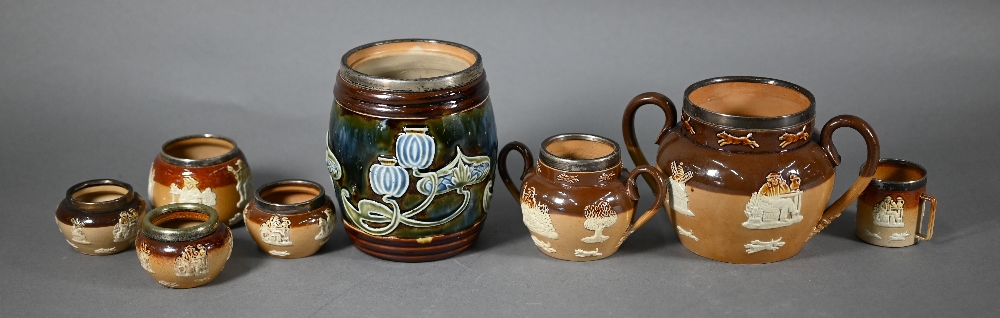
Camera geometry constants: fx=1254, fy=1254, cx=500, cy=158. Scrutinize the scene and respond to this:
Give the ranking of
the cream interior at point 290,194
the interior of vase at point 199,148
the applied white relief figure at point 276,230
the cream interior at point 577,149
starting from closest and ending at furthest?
the applied white relief figure at point 276,230 → the cream interior at point 577,149 → the cream interior at point 290,194 → the interior of vase at point 199,148

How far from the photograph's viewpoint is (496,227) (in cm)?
394

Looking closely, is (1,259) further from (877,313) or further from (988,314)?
(988,314)

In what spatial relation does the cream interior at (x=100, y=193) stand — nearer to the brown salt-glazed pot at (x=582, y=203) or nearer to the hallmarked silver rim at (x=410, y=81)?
the hallmarked silver rim at (x=410, y=81)

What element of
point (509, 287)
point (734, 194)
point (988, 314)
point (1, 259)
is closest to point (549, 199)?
point (509, 287)

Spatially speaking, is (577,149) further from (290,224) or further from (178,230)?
(178,230)

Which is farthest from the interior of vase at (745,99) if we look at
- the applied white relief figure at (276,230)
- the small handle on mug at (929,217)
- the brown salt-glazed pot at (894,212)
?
the applied white relief figure at (276,230)

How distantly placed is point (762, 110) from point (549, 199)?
743 mm

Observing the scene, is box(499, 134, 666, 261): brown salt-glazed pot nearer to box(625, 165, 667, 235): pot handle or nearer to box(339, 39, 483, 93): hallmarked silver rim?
box(625, 165, 667, 235): pot handle

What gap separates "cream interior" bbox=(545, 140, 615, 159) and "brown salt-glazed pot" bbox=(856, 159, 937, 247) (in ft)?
2.61

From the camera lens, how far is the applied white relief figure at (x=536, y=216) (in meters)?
3.53

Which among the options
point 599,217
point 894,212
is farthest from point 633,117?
point 894,212

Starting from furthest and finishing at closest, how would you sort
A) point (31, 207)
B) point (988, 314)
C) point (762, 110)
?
1. point (31, 207)
2. point (762, 110)
3. point (988, 314)

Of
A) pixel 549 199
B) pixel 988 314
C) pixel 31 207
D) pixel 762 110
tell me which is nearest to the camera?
pixel 988 314

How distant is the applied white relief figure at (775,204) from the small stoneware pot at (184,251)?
144 centimetres
